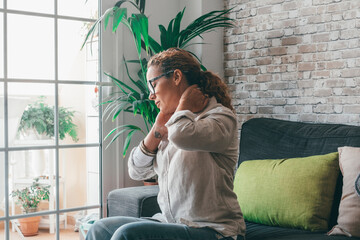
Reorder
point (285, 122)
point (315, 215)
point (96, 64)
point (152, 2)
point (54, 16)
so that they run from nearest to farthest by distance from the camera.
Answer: point (315, 215)
point (285, 122)
point (54, 16)
point (96, 64)
point (152, 2)

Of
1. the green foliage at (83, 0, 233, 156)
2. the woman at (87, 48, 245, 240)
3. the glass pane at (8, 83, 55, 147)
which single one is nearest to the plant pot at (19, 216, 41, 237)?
the glass pane at (8, 83, 55, 147)

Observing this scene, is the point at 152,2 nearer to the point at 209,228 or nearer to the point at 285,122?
the point at 285,122

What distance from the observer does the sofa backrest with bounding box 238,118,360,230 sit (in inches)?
94.5

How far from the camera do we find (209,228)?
1.76 meters

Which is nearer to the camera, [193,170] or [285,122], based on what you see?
[193,170]

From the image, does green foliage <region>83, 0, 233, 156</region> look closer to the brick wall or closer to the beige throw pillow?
the brick wall

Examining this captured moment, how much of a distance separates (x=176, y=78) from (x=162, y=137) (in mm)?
273

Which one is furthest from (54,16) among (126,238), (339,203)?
(339,203)

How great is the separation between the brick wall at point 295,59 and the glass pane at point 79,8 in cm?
102

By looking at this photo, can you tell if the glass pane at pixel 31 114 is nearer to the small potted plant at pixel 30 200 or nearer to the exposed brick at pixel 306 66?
the small potted plant at pixel 30 200

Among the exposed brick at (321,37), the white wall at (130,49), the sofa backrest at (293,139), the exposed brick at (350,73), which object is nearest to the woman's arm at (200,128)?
the sofa backrest at (293,139)

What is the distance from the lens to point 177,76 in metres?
1.95

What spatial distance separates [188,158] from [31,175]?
1.54 meters

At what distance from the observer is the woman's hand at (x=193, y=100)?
189cm
